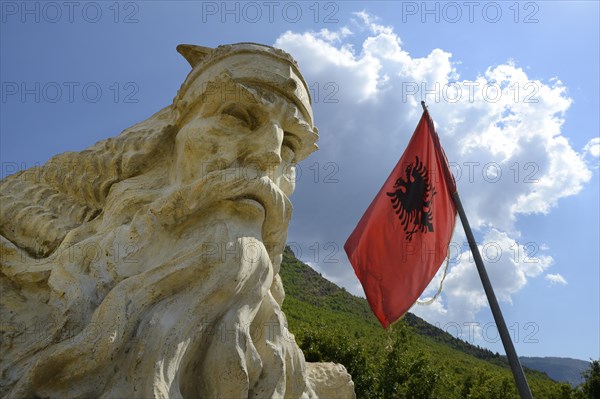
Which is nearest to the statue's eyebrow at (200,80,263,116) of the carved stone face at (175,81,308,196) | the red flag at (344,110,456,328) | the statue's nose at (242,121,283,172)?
the carved stone face at (175,81,308,196)

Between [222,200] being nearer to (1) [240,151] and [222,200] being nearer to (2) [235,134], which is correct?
(1) [240,151]

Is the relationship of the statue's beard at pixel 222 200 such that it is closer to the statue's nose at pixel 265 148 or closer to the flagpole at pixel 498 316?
the statue's nose at pixel 265 148

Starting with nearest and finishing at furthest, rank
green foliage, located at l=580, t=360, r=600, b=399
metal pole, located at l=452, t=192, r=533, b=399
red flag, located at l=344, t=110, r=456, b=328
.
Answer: metal pole, located at l=452, t=192, r=533, b=399
red flag, located at l=344, t=110, r=456, b=328
green foliage, located at l=580, t=360, r=600, b=399

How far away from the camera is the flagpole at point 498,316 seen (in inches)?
124

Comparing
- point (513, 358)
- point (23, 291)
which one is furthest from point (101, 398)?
point (513, 358)

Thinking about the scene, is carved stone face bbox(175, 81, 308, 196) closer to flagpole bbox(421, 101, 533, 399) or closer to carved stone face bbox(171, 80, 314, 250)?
carved stone face bbox(171, 80, 314, 250)

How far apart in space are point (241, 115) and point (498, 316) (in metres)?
2.19

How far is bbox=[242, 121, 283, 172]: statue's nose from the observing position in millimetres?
2900

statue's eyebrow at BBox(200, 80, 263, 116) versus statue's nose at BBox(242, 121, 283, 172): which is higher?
statue's eyebrow at BBox(200, 80, 263, 116)

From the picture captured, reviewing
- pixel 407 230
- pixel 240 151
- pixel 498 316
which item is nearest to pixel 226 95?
pixel 240 151

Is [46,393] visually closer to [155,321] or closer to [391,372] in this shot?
[155,321]

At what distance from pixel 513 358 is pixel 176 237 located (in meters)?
2.31

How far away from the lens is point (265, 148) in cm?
292

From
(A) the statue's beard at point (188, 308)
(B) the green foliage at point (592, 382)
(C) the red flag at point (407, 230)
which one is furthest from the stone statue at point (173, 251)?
(B) the green foliage at point (592, 382)
